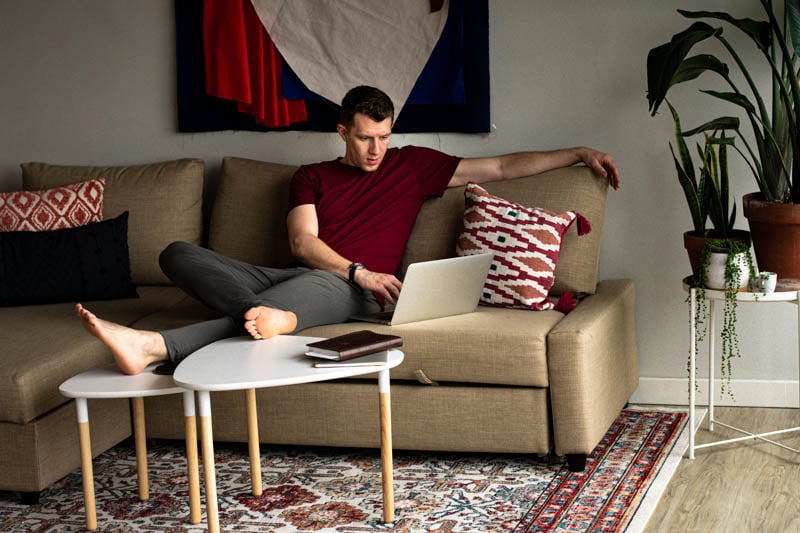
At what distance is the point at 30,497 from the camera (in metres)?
2.94

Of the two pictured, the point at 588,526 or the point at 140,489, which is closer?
the point at 588,526

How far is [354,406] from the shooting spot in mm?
3201

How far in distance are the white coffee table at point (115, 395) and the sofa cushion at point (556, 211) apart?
1229 mm

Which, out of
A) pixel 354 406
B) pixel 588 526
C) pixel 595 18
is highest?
pixel 595 18

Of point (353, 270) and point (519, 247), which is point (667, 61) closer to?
point (519, 247)

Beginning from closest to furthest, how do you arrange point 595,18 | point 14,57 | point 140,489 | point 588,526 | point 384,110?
point 588,526 < point 140,489 < point 384,110 < point 595,18 < point 14,57

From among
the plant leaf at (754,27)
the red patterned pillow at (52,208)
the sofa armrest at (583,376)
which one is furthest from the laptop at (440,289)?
the red patterned pillow at (52,208)

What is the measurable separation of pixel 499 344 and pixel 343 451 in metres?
0.67

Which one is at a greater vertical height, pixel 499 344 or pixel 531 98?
pixel 531 98

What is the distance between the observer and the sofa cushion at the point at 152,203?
402cm

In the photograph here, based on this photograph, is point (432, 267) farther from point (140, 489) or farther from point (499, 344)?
point (140, 489)

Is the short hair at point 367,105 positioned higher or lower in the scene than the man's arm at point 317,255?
higher

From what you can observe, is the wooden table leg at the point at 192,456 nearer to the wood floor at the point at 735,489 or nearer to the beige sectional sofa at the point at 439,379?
the beige sectional sofa at the point at 439,379

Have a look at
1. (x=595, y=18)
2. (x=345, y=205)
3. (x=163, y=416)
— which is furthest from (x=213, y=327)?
(x=595, y=18)
